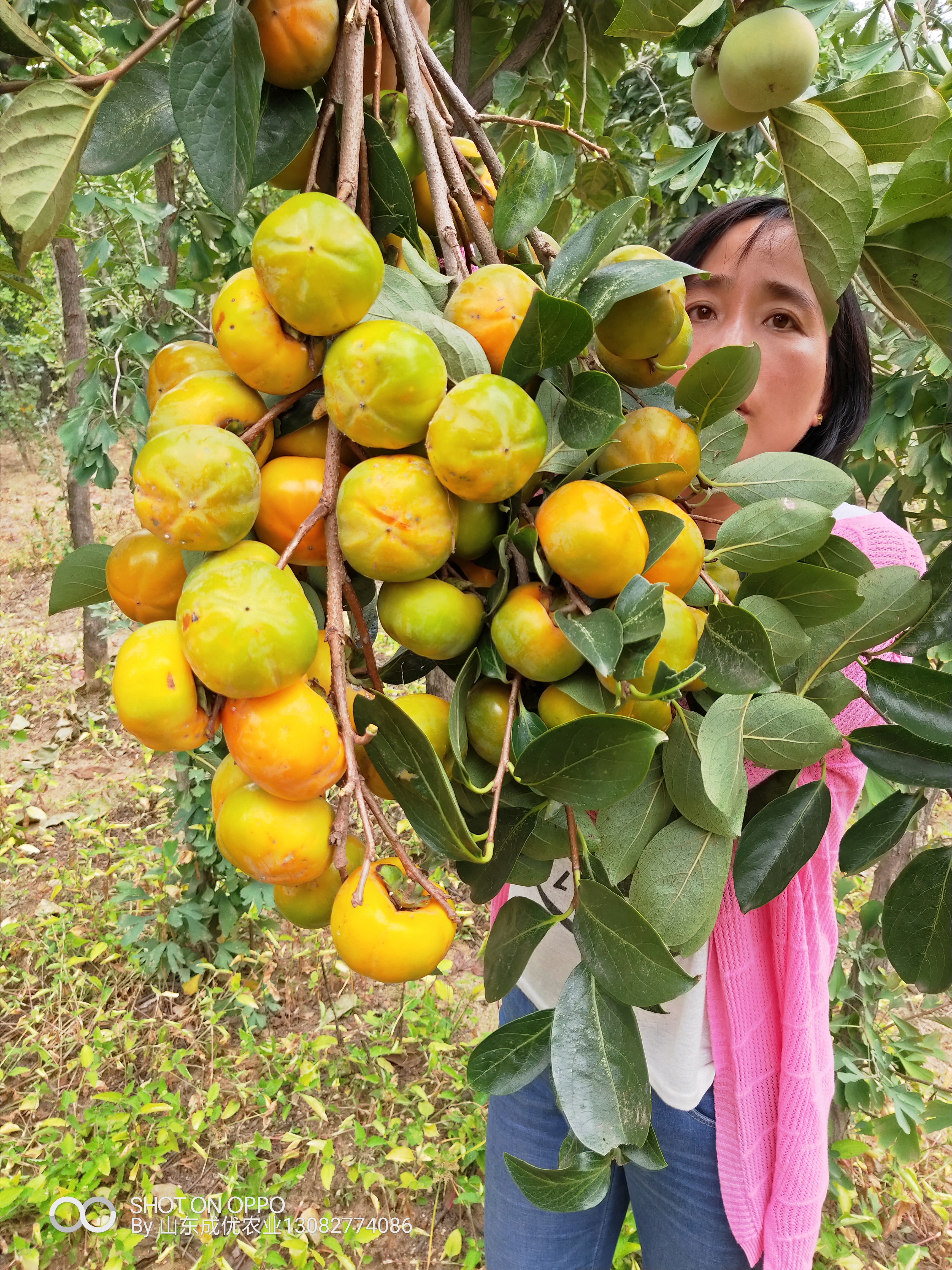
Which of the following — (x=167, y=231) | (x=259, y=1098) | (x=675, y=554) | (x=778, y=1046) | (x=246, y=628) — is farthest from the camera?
(x=259, y=1098)

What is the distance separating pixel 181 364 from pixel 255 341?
0.10 m

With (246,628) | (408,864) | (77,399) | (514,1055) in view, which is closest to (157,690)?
(246,628)

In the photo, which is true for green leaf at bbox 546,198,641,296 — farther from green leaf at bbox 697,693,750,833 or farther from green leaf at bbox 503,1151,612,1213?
green leaf at bbox 503,1151,612,1213

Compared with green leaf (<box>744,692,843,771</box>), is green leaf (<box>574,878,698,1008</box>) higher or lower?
lower

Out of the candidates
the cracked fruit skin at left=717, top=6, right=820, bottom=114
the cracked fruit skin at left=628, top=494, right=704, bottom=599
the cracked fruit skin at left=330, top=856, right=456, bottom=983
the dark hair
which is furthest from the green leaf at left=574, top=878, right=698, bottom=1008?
the dark hair

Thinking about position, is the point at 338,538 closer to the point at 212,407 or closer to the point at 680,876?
the point at 212,407

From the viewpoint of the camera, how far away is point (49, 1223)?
76.2 inches

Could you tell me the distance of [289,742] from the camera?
0.45 m

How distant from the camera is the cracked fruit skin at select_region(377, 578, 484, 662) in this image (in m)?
0.48

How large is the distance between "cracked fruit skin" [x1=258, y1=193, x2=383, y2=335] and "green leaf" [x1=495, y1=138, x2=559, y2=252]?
0.12 meters

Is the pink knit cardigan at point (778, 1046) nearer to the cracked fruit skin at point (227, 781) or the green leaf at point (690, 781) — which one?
the green leaf at point (690, 781)

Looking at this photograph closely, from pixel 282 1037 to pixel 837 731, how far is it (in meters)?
2.45

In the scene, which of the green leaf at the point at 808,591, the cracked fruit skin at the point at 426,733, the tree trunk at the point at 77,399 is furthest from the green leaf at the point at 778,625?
the tree trunk at the point at 77,399

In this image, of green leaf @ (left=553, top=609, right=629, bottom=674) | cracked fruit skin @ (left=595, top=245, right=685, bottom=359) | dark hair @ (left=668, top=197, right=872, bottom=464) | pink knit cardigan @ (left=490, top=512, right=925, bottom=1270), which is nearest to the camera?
green leaf @ (left=553, top=609, right=629, bottom=674)
